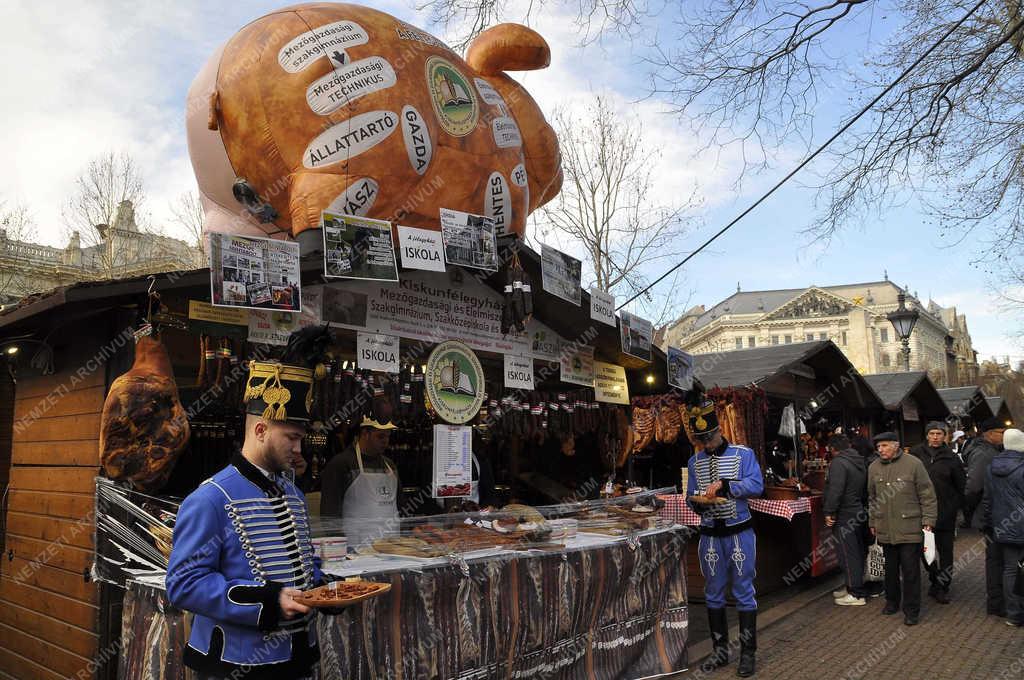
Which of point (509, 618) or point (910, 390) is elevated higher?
point (910, 390)

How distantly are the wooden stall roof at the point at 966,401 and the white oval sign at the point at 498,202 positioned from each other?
19455 millimetres

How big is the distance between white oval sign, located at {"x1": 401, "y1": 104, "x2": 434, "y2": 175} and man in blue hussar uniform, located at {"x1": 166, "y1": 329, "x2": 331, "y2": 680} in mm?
3446

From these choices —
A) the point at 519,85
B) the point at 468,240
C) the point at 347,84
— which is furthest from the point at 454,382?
the point at 519,85

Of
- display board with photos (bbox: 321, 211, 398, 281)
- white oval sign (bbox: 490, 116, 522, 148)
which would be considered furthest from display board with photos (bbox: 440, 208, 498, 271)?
white oval sign (bbox: 490, 116, 522, 148)

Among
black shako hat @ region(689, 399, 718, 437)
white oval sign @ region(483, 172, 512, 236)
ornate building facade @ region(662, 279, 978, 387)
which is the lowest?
black shako hat @ region(689, 399, 718, 437)

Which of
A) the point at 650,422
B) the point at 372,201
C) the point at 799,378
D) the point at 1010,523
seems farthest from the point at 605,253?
the point at 372,201

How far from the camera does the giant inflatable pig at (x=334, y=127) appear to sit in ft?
19.5

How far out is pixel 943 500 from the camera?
9938 mm

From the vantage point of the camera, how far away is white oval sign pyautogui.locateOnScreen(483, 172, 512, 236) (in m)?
6.90

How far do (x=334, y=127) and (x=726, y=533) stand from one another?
16.0 ft

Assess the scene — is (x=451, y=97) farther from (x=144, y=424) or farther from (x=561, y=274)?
(x=144, y=424)

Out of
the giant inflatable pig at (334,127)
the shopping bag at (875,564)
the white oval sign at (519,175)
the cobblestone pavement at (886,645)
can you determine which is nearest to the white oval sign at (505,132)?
the giant inflatable pig at (334,127)

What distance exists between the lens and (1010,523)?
7.91 m

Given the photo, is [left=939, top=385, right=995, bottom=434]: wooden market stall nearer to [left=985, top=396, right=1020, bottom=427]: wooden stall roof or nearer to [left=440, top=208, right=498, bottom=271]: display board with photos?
[left=985, top=396, right=1020, bottom=427]: wooden stall roof
